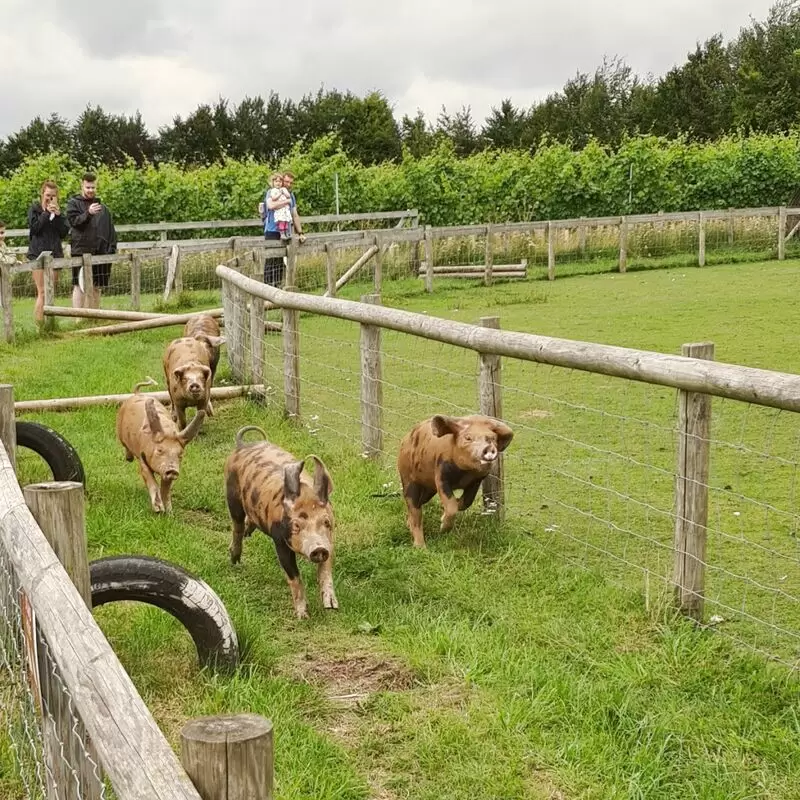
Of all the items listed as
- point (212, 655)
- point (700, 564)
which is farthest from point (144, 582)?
point (700, 564)

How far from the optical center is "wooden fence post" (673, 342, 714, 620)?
15.4ft

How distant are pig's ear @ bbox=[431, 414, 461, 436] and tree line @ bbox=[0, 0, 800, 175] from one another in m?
57.0

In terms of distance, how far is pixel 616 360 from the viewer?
199 inches

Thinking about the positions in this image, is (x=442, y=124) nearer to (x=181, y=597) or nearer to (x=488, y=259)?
(x=488, y=259)

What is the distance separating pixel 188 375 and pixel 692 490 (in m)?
4.43

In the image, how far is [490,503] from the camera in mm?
6266

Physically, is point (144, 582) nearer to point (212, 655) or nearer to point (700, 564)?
point (212, 655)

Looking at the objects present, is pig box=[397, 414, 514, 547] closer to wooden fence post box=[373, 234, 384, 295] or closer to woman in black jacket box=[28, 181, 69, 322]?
woman in black jacket box=[28, 181, 69, 322]

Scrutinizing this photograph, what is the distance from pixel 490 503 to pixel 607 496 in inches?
38.2

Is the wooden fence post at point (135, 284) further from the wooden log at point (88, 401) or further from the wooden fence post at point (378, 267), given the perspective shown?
the wooden log at point (88, 401)

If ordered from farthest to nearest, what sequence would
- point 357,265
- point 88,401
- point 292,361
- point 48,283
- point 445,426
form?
point 357,265 → point 48,283 → point 88,401 → point 292,361 → point 445,426

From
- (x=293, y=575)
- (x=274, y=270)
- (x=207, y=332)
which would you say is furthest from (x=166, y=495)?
(x=274, y=270)

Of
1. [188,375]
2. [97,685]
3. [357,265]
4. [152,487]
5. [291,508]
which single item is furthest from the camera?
[357,265]

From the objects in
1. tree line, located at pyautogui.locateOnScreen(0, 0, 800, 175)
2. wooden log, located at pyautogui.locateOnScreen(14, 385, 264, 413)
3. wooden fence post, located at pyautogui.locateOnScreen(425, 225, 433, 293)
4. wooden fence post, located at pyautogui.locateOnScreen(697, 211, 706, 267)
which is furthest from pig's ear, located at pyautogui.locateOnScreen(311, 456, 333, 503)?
tree line, located at pyautogui.locateOnScreen(0, 0, 800, 175)
